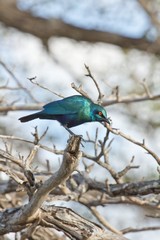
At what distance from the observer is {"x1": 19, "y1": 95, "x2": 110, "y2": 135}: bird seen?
3.56 metres

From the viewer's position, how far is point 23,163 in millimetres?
3438

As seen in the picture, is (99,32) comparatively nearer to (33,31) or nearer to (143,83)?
(33,31)

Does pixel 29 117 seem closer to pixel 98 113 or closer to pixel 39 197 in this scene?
pixel 98 113

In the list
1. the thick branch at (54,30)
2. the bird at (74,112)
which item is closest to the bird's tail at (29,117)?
the bird at (74,112)

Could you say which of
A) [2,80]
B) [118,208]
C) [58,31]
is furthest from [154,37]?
[2,80]

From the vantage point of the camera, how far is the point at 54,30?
8.54 m

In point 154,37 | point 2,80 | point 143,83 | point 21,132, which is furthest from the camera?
point 154,37

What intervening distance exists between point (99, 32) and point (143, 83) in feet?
12.8

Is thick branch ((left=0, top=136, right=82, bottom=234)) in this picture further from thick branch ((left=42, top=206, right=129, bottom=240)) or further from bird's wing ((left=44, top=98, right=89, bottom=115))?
bird's wing ((left=44, top=98, right=89, bottom=115))

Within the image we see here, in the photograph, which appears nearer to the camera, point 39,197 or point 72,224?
point 39,197

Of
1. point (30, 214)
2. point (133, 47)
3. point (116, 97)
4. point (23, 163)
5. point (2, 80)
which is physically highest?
point (133, 47)

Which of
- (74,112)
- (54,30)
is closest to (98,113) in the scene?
(74,112)

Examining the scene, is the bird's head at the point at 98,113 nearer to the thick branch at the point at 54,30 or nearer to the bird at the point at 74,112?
the bird at the point at 74,112

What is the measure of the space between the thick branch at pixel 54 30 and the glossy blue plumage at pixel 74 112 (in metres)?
4.86
